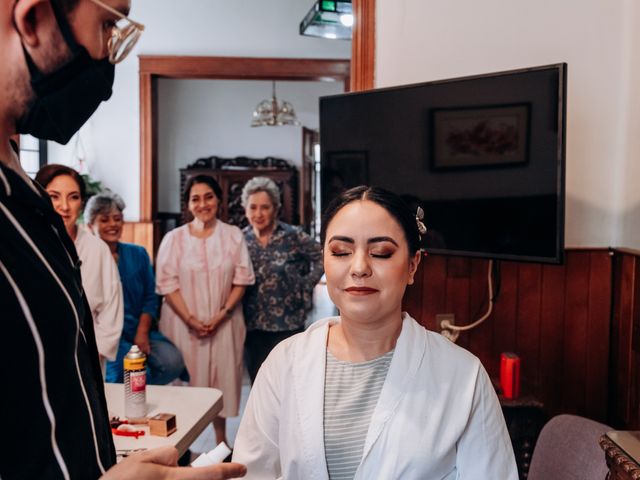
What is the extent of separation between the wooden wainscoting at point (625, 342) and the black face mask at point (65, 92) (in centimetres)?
192

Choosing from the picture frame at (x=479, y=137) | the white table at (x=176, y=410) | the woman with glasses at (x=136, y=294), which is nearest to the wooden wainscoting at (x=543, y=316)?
the picture frame at (x=479, y=137)

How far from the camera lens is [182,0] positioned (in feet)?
16.5

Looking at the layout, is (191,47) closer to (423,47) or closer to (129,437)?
(423,47)

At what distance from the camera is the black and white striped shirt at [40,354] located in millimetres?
711

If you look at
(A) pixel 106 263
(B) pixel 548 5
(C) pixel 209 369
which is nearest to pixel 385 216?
(B) pixel 548 5

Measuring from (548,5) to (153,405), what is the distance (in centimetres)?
200

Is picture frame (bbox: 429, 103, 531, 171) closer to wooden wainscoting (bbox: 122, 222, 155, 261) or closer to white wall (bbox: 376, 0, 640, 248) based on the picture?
white wall (bbox: 376, 0, 640, 248)

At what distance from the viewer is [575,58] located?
2352mm

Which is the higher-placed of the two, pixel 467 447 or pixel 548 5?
pixel 548 5

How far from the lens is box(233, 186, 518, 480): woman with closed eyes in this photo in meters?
1.35

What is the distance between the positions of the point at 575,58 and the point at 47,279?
2167 millimetres

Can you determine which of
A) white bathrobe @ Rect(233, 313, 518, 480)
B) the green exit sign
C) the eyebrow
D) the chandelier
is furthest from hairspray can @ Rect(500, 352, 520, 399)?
the chandelier

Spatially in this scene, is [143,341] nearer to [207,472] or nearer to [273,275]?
[273,275]

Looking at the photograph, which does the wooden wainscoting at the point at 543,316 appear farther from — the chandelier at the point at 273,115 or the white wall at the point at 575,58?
the chandelier at the point at 273,115
